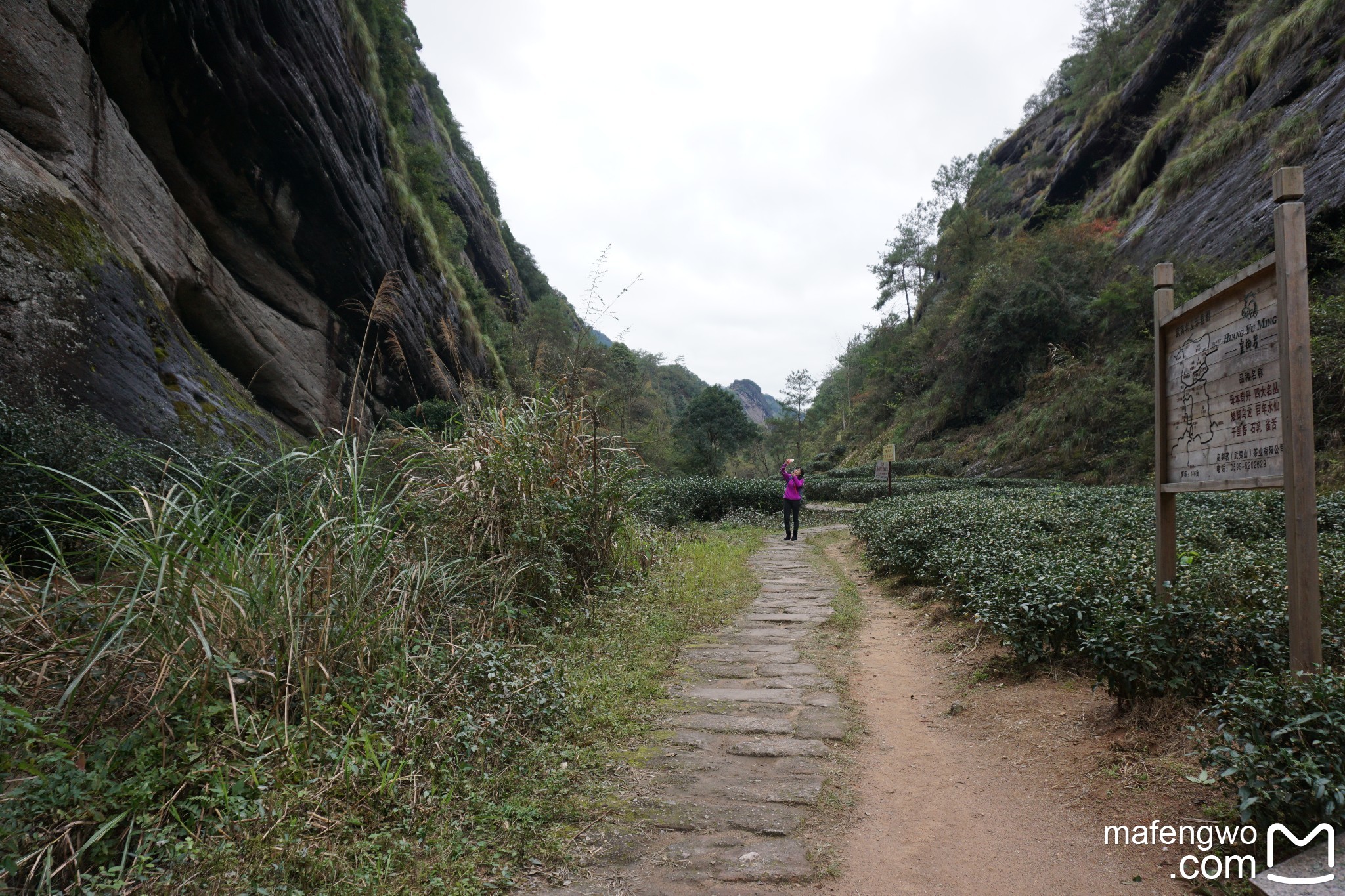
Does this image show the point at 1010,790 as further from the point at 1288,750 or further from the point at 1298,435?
the point at 1298,435

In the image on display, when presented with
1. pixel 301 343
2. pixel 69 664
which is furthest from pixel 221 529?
pixel 301 343

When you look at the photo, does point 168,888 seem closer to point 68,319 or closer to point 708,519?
point 68,319

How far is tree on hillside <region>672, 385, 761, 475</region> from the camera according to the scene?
3042 cm

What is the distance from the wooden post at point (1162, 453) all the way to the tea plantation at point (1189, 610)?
0.37 feet

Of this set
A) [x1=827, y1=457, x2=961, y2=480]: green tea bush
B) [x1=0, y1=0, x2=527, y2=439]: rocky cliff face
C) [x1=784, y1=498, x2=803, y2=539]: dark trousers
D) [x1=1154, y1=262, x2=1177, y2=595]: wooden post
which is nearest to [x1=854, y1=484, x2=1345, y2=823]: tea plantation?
[x1=1154, y1=262, x2=1177, y2=595]: wooden post

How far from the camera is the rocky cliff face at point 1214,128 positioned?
1369 cm

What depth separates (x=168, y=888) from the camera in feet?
5.70

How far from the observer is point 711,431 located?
3044 cm

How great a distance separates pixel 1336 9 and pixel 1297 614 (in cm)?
1996

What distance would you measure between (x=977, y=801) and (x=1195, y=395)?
2134 mm

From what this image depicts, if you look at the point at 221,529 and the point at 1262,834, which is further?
the point at 221,529

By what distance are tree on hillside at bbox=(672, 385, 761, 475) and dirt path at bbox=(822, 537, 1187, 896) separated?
26.3 m

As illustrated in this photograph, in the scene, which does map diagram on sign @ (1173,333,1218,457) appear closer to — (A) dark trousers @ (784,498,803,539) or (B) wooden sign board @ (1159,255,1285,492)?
(B) wooden sign board @ (1159,255,1285,492)

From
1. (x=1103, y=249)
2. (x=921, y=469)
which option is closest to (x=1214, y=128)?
(x=1103, y=249)
